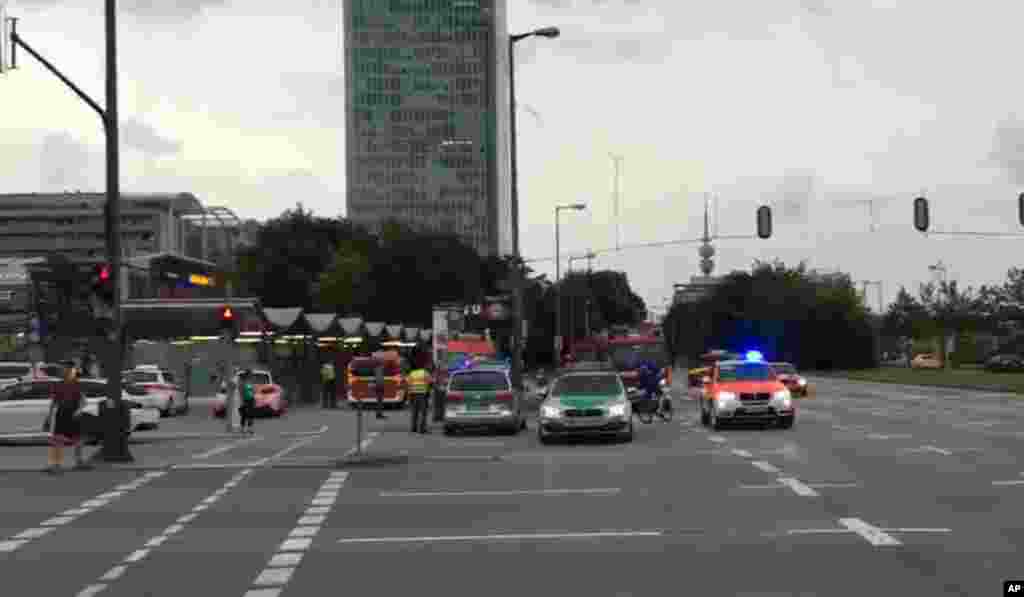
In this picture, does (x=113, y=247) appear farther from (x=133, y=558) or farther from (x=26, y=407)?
(x=133, y=558)

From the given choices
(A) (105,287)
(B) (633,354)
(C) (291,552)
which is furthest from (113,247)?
(B) (633,354)

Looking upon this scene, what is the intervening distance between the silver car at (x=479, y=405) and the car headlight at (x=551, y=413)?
410cm

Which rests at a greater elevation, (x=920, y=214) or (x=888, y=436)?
(x=920, y=214)

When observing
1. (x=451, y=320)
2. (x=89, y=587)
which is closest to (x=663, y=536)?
(x=89, y=587)

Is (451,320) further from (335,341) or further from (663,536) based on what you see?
(663,536)

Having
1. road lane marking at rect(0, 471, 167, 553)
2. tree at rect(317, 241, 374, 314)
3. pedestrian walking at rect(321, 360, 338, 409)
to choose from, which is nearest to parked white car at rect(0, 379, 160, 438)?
road lane marking at rect(0, 471, 167, 553)

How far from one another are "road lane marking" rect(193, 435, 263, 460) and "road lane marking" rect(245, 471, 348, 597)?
9.63 meters

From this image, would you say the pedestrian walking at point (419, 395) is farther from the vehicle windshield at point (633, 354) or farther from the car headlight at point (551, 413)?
the vehicle windshield at point (633, 354)

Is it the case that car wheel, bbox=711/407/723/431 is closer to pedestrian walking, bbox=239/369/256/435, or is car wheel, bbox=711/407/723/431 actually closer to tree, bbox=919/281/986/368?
pedestrian walking, bbox=239/369/256/435

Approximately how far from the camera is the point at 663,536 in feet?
49.2

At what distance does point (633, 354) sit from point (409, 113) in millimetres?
121592

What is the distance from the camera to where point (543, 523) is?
53.8 ft

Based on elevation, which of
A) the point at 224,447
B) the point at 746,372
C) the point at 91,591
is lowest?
the point at 224,447

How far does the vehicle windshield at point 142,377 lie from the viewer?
172 ft
